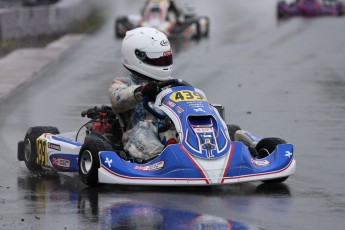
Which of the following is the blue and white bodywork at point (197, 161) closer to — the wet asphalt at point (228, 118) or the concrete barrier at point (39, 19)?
the wet asphalt at point (228, 118)

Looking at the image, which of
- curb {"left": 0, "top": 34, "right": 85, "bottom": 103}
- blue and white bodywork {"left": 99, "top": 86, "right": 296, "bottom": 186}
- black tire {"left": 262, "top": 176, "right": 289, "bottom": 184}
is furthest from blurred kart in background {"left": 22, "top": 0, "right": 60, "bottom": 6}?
black tire {"left": 262, "top": 176, "right": 289, "bottom": 184}

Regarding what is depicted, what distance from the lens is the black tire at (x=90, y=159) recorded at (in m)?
9.11

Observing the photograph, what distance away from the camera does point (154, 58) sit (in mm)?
9914

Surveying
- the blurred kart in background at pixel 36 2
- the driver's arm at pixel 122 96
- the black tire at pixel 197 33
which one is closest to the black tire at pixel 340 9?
the black tire at pixel 197 33

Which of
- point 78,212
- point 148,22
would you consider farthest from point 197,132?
point 148,22

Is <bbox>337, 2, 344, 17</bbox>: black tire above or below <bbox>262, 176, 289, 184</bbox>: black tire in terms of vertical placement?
below

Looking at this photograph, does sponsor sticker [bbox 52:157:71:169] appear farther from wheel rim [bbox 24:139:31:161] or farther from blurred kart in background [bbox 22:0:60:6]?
blurred kart in background [bbox 22:0:60:6]

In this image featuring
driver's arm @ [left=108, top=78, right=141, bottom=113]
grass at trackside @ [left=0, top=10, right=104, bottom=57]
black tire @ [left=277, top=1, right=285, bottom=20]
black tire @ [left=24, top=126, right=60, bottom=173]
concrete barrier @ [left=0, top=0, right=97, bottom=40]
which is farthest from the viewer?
black tire @ [left=277, top=1, right=285, bottom=20]

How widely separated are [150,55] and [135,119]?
610 millimetres

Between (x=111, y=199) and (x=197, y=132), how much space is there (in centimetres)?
96

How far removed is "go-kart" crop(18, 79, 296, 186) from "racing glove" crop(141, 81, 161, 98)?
0.26 feet

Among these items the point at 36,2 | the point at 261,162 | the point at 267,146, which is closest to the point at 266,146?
the point at 267,146

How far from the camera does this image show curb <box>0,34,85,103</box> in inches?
688

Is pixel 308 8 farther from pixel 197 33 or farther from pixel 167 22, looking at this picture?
pixel 167 22
